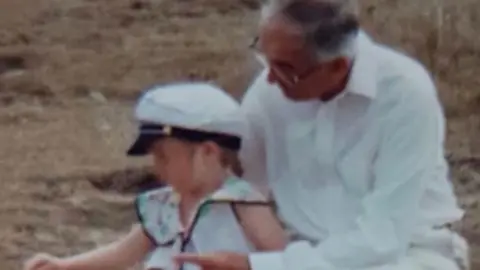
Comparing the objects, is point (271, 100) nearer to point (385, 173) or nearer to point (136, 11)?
point (385, 173)

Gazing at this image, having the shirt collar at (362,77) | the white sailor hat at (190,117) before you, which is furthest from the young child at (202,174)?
the shirt collar at (362,77)

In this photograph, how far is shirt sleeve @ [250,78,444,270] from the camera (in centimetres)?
223

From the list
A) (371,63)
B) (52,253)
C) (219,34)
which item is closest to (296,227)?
(371,63)

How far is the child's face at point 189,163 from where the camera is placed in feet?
7.53

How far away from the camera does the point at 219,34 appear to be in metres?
4.61

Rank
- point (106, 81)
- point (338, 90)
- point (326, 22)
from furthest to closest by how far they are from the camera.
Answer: point (106, 81)
point (338, 90)
point (326, 22)

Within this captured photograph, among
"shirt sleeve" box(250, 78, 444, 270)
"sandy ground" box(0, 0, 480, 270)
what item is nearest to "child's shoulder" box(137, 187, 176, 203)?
"shirt sleeve" box(250, 78, 444, 270)

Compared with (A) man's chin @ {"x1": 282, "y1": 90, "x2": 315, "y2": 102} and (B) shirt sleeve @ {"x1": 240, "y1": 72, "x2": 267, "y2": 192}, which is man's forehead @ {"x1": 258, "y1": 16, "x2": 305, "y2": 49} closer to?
(A) man's chin @ {"x1": 282, "y1": 90, "x2": 315, "y2": 102}

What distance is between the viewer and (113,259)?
2432 mm

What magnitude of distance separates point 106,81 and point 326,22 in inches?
95.6

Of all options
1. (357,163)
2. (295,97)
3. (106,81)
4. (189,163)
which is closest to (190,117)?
(189,163)

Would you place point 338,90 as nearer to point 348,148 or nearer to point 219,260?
point 348,148

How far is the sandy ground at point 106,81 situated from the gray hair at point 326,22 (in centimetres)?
157

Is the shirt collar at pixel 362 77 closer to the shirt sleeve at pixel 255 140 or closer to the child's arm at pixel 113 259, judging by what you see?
the shirt sleeve at pixel 255 140
